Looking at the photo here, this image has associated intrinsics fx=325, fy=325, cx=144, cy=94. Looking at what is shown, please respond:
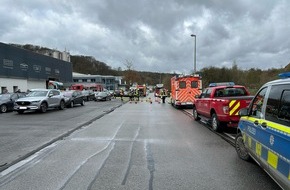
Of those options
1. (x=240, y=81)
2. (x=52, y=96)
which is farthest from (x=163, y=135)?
(x=240, y=81)

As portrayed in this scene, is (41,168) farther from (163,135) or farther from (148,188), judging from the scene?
(163,135)

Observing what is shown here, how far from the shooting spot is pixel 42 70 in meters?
67.7

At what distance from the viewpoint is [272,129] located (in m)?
4.91

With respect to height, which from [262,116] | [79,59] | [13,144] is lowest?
[13,144]

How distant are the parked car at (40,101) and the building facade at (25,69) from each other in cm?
2289

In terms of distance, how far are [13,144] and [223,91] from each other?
826cm

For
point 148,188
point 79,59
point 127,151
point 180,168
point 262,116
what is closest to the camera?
point 148,188

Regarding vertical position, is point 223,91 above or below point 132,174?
above

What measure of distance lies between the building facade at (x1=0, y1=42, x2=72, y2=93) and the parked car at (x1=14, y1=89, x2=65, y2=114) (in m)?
22.9

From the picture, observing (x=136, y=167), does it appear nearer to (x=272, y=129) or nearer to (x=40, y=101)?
(x=272, y=129)

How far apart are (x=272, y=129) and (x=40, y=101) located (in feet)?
63.8

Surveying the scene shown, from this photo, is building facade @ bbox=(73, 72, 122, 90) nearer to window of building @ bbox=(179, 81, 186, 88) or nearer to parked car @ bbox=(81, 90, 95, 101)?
parked car @ bbox=(81, 90, 95, 101)

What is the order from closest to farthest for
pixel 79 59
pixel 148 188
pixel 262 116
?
pixel 148 188 < pixel 262 116 < pixel 79 59

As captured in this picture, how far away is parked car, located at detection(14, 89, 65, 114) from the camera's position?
21531 millimetres
